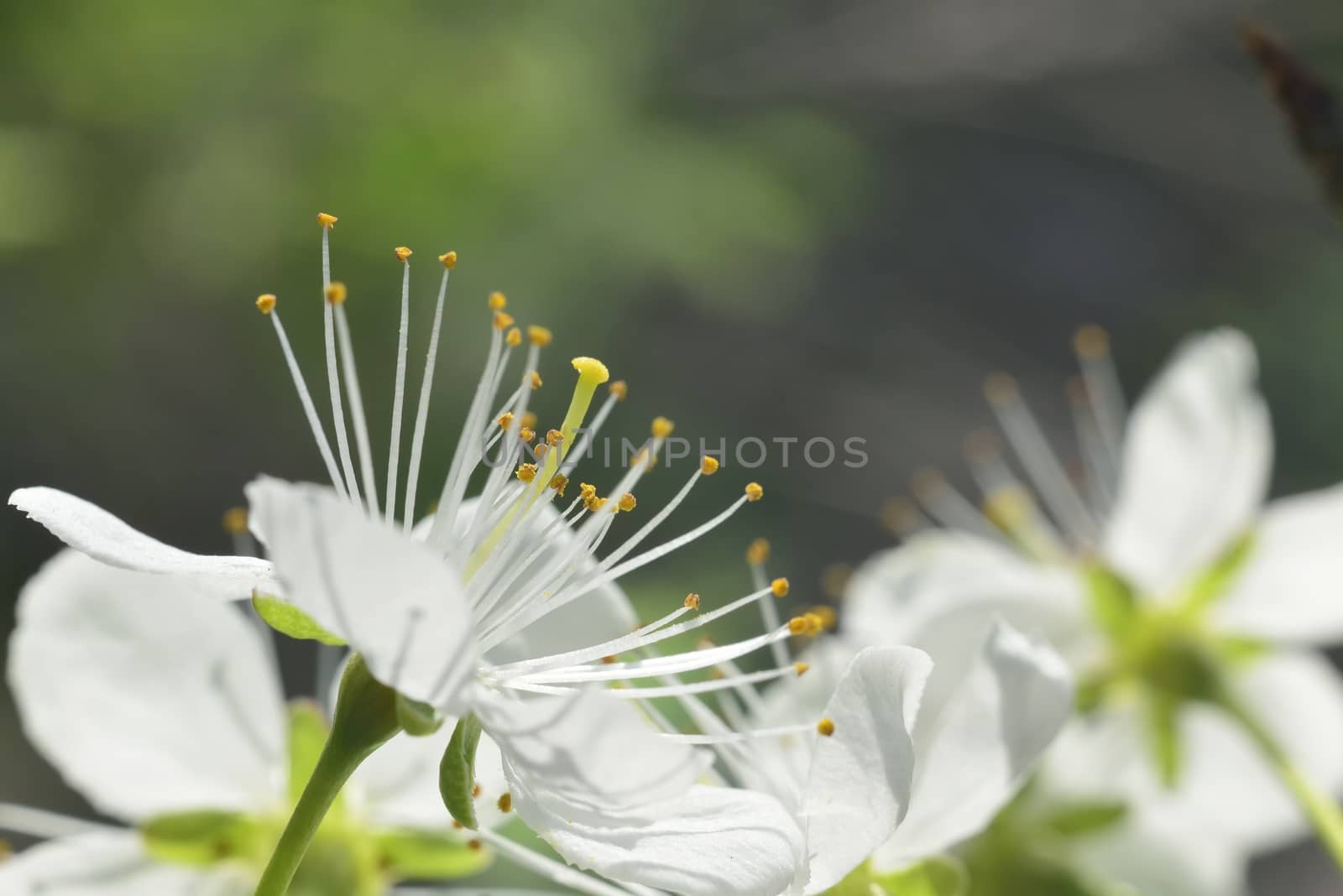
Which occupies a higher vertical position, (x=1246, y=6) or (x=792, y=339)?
(x=1246, y=6)

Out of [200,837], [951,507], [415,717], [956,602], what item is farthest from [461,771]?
[951,507]

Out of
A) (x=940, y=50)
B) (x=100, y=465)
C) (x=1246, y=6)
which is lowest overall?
(x=100, y=465)

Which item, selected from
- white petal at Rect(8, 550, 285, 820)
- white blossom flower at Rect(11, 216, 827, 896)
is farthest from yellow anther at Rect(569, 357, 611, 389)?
white petal at Rect(8, 550, 285, 820)

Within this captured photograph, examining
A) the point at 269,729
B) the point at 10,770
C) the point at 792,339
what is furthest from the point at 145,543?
the point at 792,339

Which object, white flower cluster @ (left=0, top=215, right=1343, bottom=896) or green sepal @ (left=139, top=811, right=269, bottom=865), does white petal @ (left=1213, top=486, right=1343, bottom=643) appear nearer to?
white flower cluster @ (left=0, top=215, right=1343, bottom=896)

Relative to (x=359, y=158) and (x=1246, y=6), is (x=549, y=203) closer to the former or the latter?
(x=359, y=158)

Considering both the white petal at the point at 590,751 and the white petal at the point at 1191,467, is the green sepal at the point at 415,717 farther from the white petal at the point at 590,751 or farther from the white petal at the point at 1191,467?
the white petal at the point at 1191,467

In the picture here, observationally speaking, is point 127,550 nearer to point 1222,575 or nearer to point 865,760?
point 865,760
